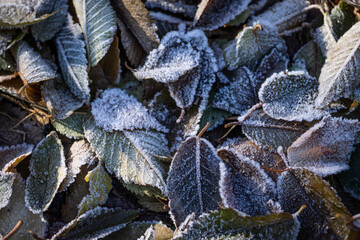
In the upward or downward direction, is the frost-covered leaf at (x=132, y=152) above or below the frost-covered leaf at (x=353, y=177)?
above

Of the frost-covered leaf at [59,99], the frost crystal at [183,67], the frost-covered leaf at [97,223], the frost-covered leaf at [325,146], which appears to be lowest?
the frost-covered leaf at [97,223]

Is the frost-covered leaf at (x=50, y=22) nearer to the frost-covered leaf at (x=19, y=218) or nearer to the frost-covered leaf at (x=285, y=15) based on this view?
the frost-covered leaf at (x=19, y=218)

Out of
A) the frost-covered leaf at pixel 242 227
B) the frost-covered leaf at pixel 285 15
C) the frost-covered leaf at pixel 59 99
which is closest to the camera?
the frost-covered leaf at pixel 242 227

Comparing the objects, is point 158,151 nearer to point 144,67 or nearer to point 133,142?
point 133,142

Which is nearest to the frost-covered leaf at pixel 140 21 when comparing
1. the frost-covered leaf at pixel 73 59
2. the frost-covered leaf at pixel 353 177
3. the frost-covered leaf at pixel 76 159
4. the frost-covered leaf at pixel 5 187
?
the frost-covered leaf at pixel 73 59

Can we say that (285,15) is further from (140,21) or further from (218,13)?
(140,21)

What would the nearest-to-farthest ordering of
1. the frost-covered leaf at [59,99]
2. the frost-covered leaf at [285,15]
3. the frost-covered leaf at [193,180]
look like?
the frost-covered leaf at [193,180] → the frost-covered leaf at [59,99] → the frost-covered leaf at [285,15]

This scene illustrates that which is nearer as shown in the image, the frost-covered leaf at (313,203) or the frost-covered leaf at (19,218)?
the frost-covered leaf at (313,203)

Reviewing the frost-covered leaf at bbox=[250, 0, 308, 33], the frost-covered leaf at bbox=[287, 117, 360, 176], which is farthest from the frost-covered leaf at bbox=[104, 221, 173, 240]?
the frost-covered leaf at bbox=[250, 0, 308, 33]
